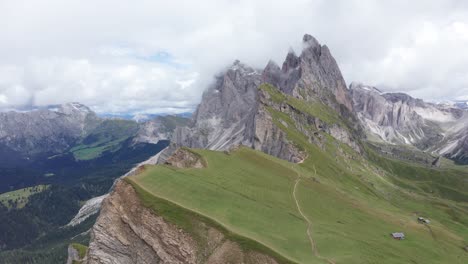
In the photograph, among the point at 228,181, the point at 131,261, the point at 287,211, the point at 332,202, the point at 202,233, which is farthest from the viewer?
the point at 332,202

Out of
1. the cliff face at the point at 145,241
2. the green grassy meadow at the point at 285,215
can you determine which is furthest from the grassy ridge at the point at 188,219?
the cliff face at the point at 145,241

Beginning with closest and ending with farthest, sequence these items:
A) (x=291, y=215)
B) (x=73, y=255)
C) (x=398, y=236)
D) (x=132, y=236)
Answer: (x=132, y=236)
(x=291, y=215)
(x=398, y=236)
(x=73, y=255)

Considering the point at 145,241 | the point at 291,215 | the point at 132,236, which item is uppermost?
the point at 291,215

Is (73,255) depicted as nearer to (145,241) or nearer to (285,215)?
(145,241)

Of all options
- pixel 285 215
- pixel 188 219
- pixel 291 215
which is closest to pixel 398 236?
pixel 291 215

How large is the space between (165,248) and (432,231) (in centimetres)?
10645

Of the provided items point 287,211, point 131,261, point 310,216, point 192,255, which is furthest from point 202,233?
point 310,216

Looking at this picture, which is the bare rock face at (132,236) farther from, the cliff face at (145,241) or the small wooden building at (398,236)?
the small wooden building at (398,236)

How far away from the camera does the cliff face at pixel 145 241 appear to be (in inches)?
3302

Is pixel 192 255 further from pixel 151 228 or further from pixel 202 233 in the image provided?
pixel 151 228

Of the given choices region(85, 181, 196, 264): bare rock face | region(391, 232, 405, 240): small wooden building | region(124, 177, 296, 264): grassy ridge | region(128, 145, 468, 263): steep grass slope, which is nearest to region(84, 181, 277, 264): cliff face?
region(85, 181, 196, 264): bare rock face

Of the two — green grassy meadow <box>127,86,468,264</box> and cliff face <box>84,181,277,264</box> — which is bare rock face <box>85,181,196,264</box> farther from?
green grassy meadow <box>127,86,468,264</box>

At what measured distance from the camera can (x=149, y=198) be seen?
316 ft

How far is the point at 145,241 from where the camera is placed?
9106 centimetres
